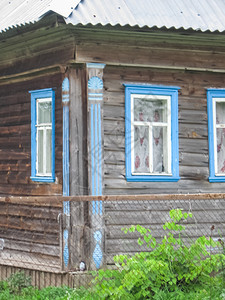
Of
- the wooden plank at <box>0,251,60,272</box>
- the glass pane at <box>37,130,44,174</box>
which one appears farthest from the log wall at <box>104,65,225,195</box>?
the wooden plank at <box>0,251,60,272</box>

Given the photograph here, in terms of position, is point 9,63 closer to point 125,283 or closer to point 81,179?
point 81,179

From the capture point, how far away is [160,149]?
918cm

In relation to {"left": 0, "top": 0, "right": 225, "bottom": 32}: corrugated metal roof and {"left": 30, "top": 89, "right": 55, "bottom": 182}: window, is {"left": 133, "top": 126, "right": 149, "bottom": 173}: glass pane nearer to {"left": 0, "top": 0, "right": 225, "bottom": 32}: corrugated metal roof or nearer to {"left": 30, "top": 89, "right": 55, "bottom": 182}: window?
{"left": 30, "top": 89, "right": 55, "bottom": 182}: window

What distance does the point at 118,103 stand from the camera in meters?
8.79

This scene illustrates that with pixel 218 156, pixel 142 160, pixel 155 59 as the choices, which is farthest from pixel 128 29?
pixel 218 156

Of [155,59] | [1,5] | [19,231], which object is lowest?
[19,231]

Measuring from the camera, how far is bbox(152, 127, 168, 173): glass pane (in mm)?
9133

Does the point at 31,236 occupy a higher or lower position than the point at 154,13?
lower

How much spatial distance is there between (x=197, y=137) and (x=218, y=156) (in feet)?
1.86

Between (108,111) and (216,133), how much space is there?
2.02m

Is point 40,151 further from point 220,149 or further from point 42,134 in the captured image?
point 220,149

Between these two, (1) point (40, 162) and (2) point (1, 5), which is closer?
(1) point (40, 162)

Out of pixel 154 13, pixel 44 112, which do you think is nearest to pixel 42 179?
pixel 44 112

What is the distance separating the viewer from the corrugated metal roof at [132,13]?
26.9 feet
